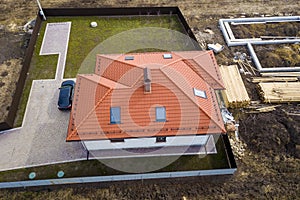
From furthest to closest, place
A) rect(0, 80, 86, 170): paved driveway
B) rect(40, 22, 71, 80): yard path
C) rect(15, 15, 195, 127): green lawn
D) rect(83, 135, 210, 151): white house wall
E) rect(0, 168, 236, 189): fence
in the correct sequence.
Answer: rect(40, 22, 71, 80): yard path → rect(15, 15, 195, 127): green lawn → rect(0, 80, 86, 170): paved driveway → rect(83, 135, 210, 151): white house wall → rect(0, 168, 236, 189): fence

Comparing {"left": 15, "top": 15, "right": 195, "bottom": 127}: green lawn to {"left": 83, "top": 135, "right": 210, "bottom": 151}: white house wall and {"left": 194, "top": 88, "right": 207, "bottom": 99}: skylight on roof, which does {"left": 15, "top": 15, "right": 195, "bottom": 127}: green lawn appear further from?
{"left": 194, "top": 88, "right": 207, "bottom": 99}: skylight on roof

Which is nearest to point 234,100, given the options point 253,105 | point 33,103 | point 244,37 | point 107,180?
point 253,105

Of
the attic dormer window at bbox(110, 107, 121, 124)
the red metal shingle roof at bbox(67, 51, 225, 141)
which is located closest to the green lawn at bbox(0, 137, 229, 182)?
the red metal shingle roof at bbox(67, 51, 225, 141)

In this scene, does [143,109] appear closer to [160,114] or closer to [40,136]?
[160,114]

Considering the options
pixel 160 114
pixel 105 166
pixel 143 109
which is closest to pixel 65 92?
pixel 105 166

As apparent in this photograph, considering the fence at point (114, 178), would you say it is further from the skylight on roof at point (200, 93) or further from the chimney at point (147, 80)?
the chimney at point (147, 80)

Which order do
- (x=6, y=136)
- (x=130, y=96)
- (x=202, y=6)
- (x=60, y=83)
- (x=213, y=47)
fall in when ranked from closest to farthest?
(x=130, y=96) → (x=6, y=136) → (x=60, y=83) → (x=213, y=47) → (x=202, y=6)

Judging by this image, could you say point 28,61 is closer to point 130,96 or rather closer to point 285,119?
point 130,96
